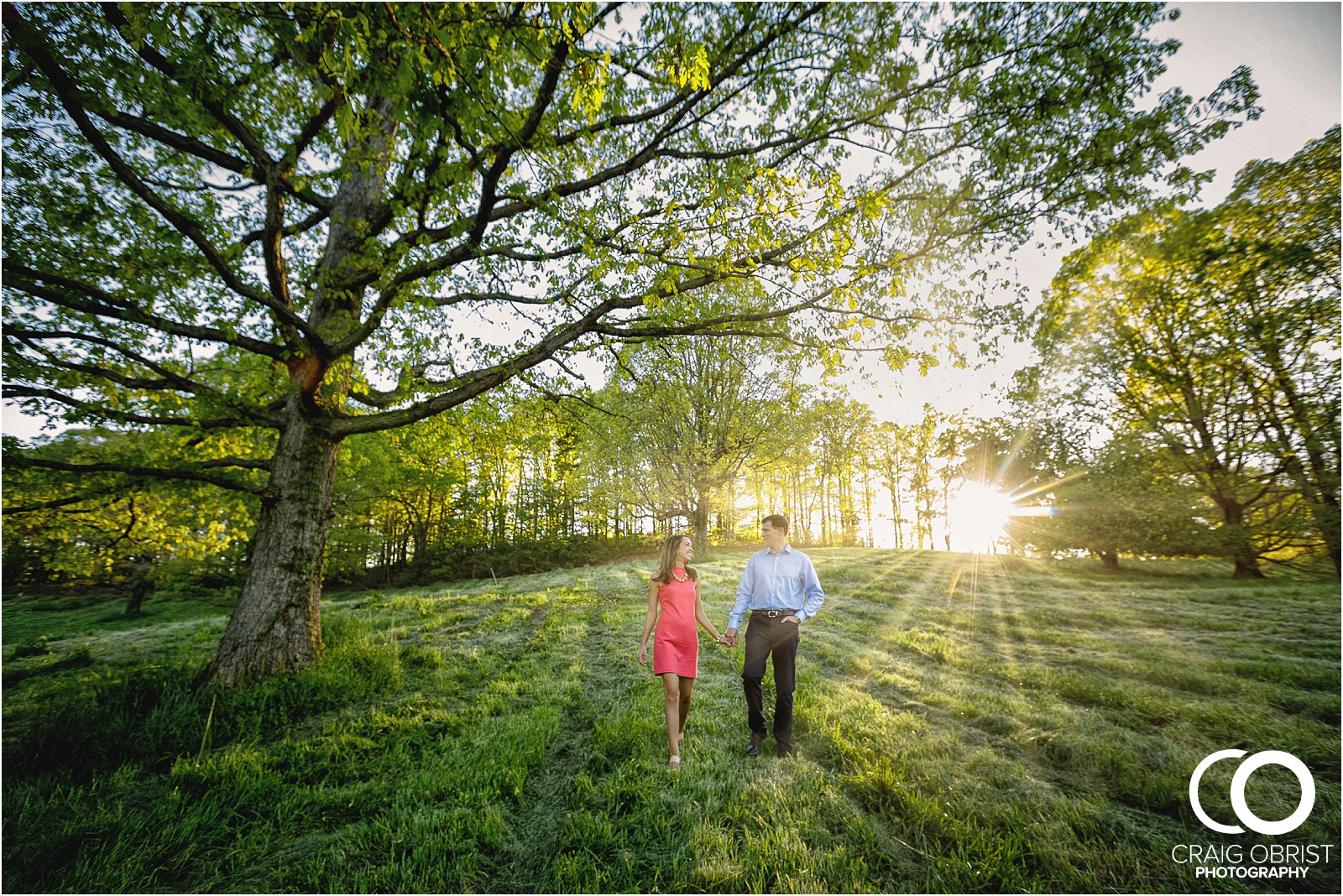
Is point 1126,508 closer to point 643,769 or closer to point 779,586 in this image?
point 779,586

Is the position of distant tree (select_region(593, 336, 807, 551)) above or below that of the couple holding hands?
above

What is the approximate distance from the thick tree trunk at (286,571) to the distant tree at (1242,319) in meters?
11.9

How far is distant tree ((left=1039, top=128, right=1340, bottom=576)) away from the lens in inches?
288

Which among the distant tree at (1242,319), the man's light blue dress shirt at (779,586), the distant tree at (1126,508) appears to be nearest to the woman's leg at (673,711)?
the man's light blue dress shirt at (779,586)

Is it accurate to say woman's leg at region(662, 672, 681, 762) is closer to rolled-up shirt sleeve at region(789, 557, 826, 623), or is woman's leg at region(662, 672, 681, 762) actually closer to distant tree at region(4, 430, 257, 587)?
rolled-up shirt sleeve at region(789, 557, 826, 623)

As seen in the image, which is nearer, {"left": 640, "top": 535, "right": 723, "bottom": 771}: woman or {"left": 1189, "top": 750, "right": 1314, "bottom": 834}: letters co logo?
→ {"left": 1189, "top": 750, "right": 1314, "bottom": 834}: letters co logo

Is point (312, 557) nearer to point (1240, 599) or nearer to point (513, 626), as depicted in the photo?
point (513, 626)

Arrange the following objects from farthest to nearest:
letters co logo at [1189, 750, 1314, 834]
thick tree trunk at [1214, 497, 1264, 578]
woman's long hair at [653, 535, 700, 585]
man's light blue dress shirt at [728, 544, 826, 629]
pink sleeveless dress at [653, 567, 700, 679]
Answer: thick tree trunk at [1214, 497, 1264, 578], man's light blue dress shirt at [728, 544, 826, 629], woman's long hair at [653, 535, 700, 585], pink sleeveless dress at [653, 567, 700, 679], letters co logo at [1189, 750, 1314, 834]

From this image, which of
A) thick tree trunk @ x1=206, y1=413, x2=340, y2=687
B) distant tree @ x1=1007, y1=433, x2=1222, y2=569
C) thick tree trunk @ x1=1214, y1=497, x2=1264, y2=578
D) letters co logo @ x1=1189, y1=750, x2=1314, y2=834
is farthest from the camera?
distant tree @ x1=1007, y1=433, x2=1222, y2=569

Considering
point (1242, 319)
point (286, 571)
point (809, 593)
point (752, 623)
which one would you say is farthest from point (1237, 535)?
point (286, 571)

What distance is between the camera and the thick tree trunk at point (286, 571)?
625cm

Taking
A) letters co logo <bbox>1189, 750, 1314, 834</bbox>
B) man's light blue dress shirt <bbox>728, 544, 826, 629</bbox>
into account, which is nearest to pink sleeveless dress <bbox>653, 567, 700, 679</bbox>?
man's light blue dress shirt <bbox>728, 544, 826, 629</bbox>

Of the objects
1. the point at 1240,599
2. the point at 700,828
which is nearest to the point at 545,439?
the point at 700,828

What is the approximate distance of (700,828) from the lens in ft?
11.3
